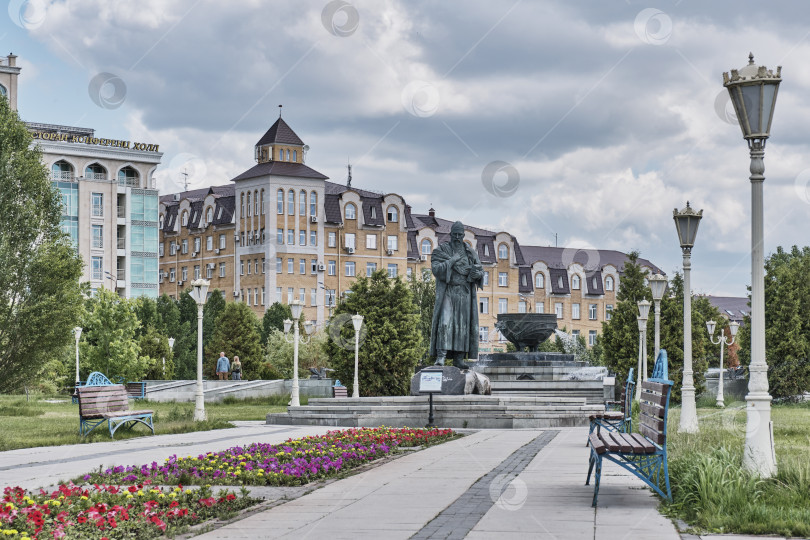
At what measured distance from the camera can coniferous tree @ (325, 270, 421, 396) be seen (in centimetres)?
4291

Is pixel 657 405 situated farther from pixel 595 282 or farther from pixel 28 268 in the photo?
pixel 595 282

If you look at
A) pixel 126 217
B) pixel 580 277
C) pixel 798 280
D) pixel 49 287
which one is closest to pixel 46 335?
pixel 49 287

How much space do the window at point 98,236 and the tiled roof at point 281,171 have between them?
11.7 metres

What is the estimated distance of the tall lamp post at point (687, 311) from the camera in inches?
703

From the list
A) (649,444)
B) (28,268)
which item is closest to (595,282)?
(28,268)

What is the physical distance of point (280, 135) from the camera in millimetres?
89750

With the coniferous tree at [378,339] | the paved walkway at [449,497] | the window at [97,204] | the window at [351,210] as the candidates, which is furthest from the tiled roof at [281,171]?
the paved walkway at [449,497]

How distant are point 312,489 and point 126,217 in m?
80.6

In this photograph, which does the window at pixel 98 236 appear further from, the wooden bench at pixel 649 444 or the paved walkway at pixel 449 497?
the wooden bench at pixel 649 444

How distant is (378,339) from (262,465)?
104 ft

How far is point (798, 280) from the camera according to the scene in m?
45.8

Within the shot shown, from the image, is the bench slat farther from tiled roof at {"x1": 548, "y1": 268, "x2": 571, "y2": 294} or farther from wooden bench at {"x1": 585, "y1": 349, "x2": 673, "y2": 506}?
tiled roof at {"x1": 548, "y1": 268, "x2": 571, "y2": 294}

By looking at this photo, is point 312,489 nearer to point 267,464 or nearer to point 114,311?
point 267,464

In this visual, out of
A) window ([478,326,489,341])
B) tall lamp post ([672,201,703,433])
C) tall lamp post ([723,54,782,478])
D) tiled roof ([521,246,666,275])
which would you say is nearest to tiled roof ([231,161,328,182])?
window ([478,326,489,341])
